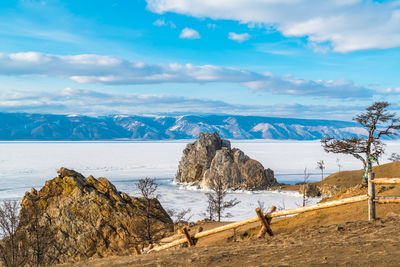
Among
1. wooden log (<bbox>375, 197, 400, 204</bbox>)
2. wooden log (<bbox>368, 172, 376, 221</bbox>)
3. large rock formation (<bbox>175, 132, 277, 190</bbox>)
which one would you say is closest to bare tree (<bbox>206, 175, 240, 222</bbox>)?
large rock formation (<bbox>175, 132, 277, 190</bbox>)

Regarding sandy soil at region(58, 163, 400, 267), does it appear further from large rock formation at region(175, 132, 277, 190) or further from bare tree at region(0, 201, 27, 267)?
large rock formation at region(175, 132, 277, 190)

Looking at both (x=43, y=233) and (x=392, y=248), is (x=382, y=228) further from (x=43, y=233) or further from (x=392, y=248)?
(x=43, y=233)

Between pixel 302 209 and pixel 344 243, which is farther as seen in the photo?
pixel 302 209

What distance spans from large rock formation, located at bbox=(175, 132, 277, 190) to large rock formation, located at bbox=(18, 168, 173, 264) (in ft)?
95.1

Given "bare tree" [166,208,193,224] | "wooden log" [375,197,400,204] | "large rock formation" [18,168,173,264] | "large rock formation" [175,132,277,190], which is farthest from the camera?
"large rock formation" [175,132,277,190]

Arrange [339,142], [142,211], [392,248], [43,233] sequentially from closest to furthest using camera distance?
1. [392,248]
2. [43,233]
3. [142,211]
4. [339,142]

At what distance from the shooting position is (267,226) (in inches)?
414

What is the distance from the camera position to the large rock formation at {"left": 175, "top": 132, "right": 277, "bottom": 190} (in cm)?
5191

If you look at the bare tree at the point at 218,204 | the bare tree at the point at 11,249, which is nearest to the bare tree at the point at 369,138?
the bare tree at the point at 218,204

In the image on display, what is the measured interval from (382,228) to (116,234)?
51.9 feet

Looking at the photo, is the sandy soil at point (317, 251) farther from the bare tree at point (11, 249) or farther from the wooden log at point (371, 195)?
the bare tree at point (11, 249)

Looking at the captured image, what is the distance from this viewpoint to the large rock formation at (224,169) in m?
51.9

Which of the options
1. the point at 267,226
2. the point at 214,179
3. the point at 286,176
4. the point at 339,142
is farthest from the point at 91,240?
the point at 286,176

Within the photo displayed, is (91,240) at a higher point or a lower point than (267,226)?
lower
